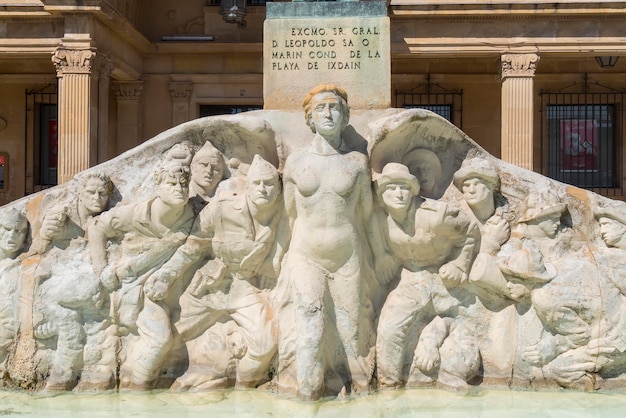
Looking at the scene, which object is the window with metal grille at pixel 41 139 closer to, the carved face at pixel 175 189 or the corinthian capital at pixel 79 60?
the corinthian capital at pixel 79 60

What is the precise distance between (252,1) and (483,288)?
1597 cm

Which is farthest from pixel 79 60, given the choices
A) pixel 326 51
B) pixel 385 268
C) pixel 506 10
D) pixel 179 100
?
pixel 385 268

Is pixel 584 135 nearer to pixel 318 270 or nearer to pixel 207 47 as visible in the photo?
pixel 207 47

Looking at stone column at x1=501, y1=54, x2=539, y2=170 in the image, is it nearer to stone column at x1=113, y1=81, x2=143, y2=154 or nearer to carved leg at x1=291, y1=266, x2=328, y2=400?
stone column at x1=113, y1=81, x2=143, y2=154

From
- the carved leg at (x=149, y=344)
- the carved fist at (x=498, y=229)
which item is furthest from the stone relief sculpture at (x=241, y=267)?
the carved fist at (x=498, y=229)

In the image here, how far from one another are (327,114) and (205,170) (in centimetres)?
93

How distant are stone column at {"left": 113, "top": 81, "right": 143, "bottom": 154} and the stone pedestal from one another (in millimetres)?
14090

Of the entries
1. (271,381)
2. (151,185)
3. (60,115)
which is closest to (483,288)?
Answer: (271,381)

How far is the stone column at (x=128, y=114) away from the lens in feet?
64.7

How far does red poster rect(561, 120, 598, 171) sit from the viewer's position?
789 inches

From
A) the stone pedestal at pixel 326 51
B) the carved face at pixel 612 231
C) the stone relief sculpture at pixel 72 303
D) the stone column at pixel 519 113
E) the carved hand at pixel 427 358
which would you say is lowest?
the carved hand at pixel 427 358

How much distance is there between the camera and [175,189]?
17.5ft

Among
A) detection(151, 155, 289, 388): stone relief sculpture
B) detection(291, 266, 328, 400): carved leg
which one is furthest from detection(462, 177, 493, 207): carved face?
detection(151, 155, 289, 388): stone relief sculpture

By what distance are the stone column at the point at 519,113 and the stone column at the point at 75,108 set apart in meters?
8.13
